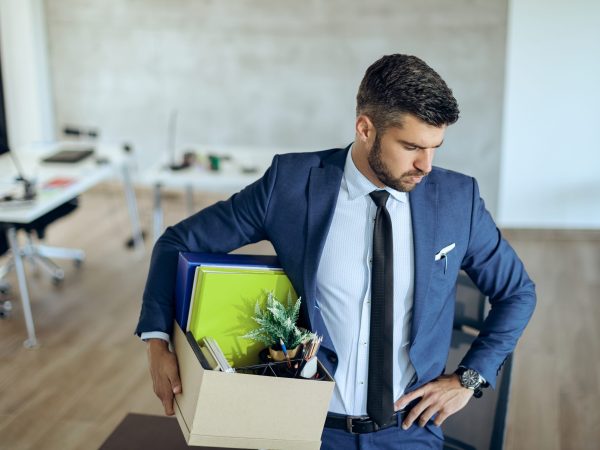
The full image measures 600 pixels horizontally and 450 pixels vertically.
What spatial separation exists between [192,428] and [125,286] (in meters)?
3.91

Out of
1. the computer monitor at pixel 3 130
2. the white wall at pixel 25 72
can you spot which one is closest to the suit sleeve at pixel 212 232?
the computer monitor at pixel 3 130

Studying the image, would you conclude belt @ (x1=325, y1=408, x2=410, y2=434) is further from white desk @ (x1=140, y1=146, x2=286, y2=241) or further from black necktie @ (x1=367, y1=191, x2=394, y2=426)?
white desk @ (x1=140, y1=146, x2=286, y2=241)

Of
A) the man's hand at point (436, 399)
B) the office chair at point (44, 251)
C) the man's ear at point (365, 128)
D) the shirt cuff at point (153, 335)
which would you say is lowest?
the office chair at point (44, 251)

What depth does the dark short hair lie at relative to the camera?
5.43 feet

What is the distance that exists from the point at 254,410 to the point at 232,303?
A: 26 cm

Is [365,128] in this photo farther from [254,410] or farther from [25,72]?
[25,72]

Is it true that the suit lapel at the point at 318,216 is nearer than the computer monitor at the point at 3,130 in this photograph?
Yes

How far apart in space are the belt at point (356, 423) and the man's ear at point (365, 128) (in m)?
0.61

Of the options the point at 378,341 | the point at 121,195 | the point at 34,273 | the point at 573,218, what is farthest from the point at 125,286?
the point at 378,341

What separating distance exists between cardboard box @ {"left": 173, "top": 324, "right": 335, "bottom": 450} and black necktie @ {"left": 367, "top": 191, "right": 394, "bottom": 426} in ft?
0.83

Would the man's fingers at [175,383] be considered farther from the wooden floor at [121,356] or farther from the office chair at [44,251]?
the office chair at [44,251]

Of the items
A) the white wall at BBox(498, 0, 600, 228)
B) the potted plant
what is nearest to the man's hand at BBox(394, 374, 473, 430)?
the potted plant

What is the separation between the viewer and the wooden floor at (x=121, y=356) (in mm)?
3820

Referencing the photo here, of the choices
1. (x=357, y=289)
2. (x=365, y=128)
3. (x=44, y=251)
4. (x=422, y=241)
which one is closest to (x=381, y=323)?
(x=357, y=289)
